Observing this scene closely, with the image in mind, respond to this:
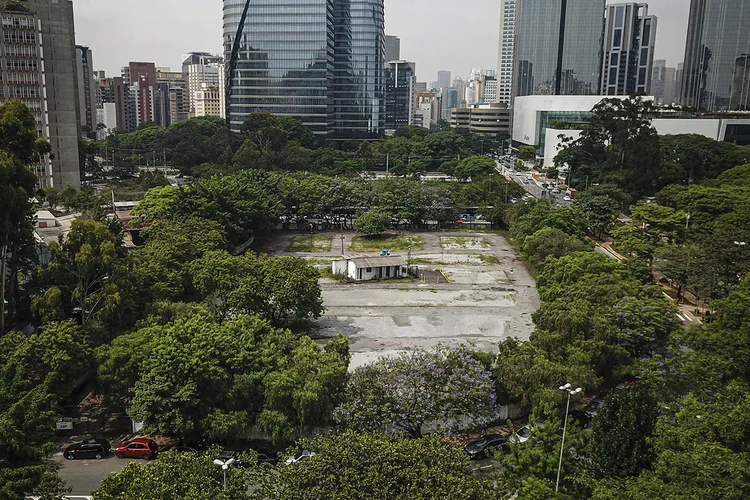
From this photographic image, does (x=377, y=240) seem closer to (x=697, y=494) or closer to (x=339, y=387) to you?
(x=339, y=387)

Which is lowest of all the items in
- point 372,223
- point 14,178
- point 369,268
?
point 369,268

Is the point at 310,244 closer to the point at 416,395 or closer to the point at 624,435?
the point at 416,395

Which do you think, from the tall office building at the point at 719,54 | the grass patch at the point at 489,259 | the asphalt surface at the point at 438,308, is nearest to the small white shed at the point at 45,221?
the asphalt surface at the point at 438,308

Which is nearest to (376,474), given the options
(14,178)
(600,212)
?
(14,178)

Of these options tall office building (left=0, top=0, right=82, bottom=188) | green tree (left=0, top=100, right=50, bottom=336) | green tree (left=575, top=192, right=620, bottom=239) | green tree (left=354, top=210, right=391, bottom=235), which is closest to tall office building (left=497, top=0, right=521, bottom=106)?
green tree (left=575, top=192, right=620, bottom=239)

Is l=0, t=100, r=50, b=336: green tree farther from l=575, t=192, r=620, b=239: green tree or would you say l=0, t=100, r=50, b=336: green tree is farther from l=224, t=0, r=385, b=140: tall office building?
l=224, t=0, r=385, b=140: tall office building

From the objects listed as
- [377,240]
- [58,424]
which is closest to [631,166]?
[377,240]
